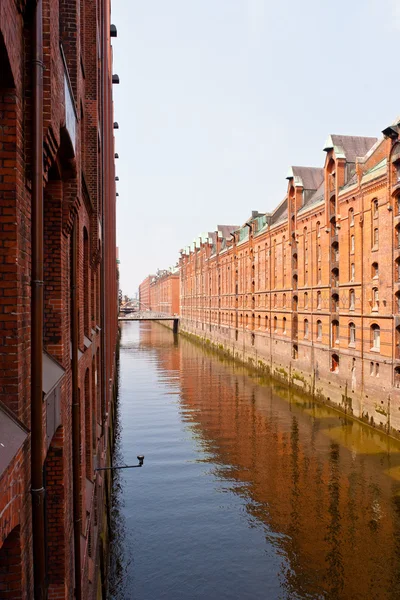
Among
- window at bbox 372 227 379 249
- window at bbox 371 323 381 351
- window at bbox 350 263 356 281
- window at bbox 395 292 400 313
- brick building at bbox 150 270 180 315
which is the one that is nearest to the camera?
window at bbox 395 292 400 313

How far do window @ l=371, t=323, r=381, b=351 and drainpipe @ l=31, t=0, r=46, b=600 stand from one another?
74.6ft

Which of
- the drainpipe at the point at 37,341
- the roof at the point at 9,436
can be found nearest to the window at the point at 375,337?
the drainpipe at the point at 37,341

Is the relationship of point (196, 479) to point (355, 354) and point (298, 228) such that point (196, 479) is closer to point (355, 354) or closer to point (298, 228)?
point (355, 354)

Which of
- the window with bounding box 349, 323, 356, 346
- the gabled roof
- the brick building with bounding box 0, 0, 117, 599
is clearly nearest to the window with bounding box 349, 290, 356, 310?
the window with bounding box 349, 323, 356, 346

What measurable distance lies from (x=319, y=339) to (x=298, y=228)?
367 inches

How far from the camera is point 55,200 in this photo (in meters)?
6.03

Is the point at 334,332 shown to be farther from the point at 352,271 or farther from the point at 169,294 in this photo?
the point at 169,294

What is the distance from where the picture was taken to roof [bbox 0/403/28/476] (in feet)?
9.89

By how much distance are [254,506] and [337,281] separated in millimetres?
17592

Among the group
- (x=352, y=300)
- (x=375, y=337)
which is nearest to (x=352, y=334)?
(x=352, y=300)

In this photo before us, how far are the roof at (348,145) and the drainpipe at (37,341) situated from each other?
1118 inches

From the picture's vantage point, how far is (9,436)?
329 centimetres

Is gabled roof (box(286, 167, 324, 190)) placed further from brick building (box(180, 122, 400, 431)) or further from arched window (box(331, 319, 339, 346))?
arched window (box(331, 319, 339, 346))

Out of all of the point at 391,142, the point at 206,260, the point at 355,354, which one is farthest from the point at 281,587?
the point at 206,260
